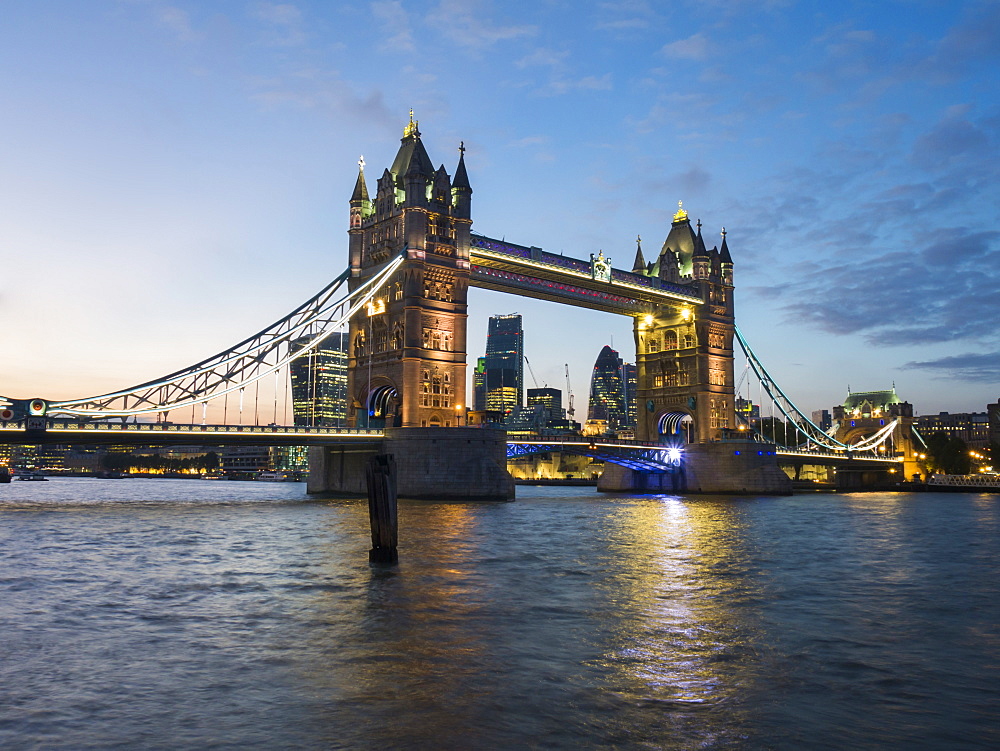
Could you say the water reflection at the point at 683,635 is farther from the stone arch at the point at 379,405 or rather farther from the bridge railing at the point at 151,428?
the stone arch at the point at 379,405

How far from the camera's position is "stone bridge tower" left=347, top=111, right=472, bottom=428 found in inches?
2805

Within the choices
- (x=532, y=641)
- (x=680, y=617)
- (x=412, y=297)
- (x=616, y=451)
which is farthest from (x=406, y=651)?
(x=616, y=451)

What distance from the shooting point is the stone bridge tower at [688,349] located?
98.1m

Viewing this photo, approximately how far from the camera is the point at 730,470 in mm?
90500

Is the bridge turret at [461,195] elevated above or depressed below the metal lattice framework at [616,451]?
above

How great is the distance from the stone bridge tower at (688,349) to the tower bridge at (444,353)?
0.18 m

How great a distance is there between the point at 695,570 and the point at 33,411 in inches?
1852

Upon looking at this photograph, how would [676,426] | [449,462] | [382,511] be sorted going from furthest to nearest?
[676,426], [449,462], [382,511]

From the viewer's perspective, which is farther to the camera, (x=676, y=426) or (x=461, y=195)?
(x=676, y=426)

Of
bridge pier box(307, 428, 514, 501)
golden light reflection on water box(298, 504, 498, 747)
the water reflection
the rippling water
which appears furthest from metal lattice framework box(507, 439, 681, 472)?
golden light reflection on water box(298, 504, 498, 747)

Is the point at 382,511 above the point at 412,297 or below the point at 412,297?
below

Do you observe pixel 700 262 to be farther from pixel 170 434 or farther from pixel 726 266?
pixel 170 434

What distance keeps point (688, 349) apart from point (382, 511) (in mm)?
76266

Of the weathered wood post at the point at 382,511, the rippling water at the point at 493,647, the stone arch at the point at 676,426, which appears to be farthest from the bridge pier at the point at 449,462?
the stone arch at the point at 676,426
